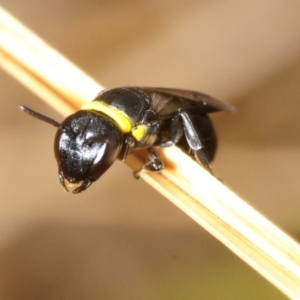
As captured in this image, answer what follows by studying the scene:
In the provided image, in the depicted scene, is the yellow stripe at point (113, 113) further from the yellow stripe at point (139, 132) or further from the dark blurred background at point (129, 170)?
the dark blurred background at point (129, 170)

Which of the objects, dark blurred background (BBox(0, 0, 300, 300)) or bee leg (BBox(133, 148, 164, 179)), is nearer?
bee leg (BBox(133, 148, 164, 179))

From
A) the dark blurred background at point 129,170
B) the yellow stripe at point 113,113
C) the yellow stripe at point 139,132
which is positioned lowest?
the dark blurred background at point 129,170

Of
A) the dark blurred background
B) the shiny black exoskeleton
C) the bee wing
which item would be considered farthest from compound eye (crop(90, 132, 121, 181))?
the dark blurred background

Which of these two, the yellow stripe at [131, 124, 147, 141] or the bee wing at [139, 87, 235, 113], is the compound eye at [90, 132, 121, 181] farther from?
the bee wing at [139, 87, 235, 113]

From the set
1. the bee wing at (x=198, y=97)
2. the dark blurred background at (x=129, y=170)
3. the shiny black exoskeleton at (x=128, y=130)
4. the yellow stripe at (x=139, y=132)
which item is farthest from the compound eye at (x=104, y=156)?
the dark blurred background at (x=129, y=170)

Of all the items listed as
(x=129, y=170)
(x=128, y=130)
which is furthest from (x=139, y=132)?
(x=129, y=170)

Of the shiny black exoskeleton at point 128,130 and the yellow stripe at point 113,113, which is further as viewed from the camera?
the yellow stripe at point 113,113

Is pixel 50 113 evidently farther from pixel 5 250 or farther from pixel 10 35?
pixel 10 35
